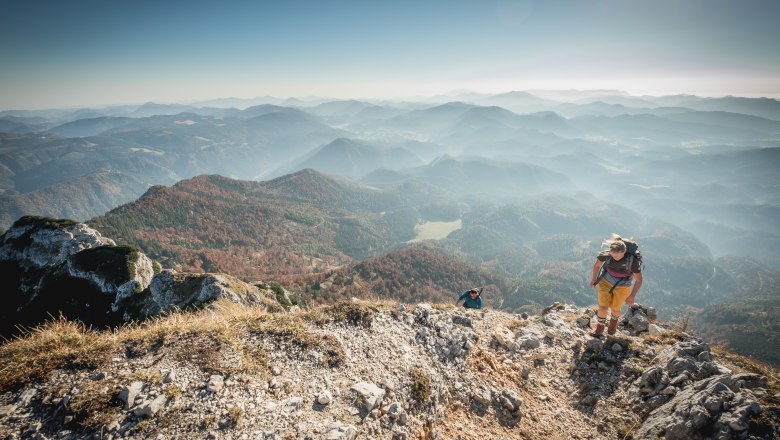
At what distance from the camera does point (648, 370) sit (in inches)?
379

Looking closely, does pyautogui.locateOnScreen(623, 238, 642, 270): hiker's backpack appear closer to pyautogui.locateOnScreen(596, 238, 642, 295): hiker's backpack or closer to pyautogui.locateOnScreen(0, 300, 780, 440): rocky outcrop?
pyautogui.locateOnScreen(596, 238, 642, 295): hiker's backpack

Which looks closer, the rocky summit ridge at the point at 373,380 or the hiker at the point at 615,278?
the rocky summit ridge at the point at 373,380

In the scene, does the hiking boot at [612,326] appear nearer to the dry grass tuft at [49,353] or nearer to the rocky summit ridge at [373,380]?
the rocky summit ridge at [373,380]

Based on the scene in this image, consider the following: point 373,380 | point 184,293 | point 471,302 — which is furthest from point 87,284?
point 373,380

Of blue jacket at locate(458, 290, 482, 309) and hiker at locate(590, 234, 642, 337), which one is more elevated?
hiker at locate(590, 234, 642, 337)

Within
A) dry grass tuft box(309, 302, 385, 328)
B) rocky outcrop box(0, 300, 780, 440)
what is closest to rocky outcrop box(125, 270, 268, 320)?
dry grass tuft box(309, 302, 385, 328)

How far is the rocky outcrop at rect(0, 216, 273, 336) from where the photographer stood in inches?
1083

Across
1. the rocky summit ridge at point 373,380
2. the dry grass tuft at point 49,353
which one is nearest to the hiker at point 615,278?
the rocky summit ridge at point 373,380

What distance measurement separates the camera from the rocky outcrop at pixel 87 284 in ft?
90.2

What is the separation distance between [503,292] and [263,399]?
166911mm

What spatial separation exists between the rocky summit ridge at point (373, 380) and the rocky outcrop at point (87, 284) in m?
19.1

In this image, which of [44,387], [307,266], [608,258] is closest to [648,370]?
[608,258]

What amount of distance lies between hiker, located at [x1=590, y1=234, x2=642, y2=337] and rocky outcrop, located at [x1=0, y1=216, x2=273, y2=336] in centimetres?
2393

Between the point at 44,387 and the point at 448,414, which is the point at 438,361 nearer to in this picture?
the point at 448,414
